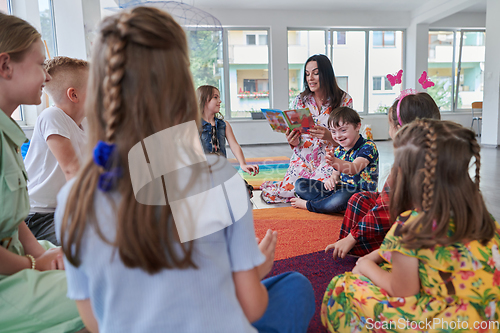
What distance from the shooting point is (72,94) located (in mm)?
1438

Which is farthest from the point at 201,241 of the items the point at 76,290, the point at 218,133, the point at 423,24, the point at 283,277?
the point at 423,24

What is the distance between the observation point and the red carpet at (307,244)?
54.0 inches

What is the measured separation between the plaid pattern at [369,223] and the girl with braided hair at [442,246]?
528mm

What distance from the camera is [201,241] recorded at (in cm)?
54

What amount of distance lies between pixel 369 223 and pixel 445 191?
2.08 feet

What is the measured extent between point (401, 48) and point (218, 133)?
247 inches

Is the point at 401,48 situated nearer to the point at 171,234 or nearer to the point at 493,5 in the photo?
the point at 493,5

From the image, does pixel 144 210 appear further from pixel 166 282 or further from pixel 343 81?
pixel 343 81

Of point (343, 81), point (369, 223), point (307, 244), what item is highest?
point (343, 81)

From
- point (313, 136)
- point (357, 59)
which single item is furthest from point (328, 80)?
point (357, 59)

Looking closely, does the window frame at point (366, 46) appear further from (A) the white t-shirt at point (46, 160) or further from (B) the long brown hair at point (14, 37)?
(B) the long brown hair at point (14, 37)

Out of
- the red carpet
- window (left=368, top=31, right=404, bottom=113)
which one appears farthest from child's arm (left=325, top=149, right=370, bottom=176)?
window (left=368, top=31, right=404, bottom=113)

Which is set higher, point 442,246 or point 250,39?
point 250,39

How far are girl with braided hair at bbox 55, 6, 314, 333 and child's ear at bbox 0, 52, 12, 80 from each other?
563 mm
